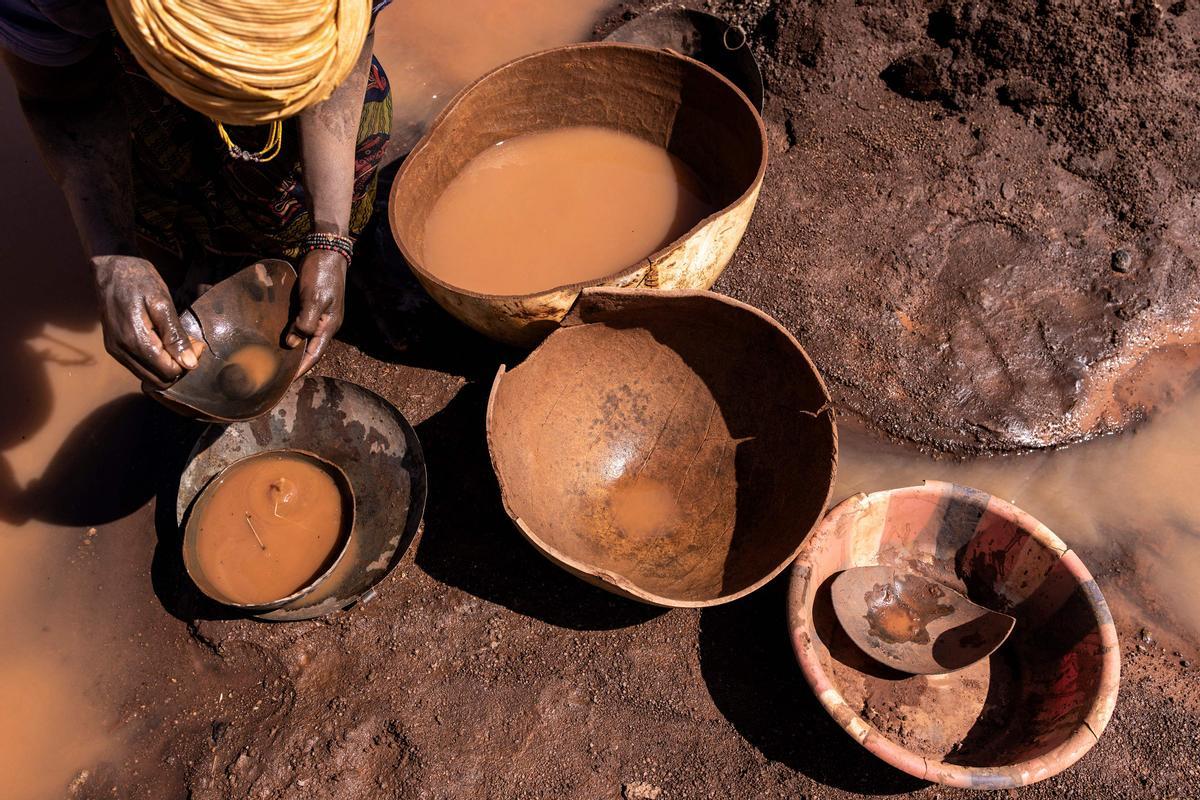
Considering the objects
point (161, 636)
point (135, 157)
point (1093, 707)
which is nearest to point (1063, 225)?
point (1093, 707)

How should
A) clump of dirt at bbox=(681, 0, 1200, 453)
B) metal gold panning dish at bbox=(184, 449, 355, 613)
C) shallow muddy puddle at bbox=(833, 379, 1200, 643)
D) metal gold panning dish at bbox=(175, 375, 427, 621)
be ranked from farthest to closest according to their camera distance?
clump of dirt at bbox=(681, 0, 1200, 453), shallow muddy puddle at bbox=(833, 379, 1200, 643), metal gold panning dish at bbox=(175, 375, 427, 621), metal gold panning dish at bbox=(184, 449, 355, 613)

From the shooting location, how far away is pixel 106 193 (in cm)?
247

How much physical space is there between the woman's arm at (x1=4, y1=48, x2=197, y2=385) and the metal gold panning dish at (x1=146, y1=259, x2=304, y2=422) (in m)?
0.21

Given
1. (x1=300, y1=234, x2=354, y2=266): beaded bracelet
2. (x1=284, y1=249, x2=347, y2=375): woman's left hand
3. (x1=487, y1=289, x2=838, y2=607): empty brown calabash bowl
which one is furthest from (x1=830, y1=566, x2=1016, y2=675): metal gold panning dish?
(x1=300, y1=234, x2=354, y2=266): beaded bracelet

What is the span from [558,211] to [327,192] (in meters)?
0.95

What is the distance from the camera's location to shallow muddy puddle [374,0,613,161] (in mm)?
4145

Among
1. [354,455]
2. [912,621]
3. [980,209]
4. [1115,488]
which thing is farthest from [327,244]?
[1115,488]

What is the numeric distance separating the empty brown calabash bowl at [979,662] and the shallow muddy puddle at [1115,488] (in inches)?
16.6

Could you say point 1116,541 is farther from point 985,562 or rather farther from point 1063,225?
point 1063,225

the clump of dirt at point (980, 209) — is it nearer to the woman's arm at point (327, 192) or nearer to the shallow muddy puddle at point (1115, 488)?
the shallow muddy puddle at point (1115, 488)

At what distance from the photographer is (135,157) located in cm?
278

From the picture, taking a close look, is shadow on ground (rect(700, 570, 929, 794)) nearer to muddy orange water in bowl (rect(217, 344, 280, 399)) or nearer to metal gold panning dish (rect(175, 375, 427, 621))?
metal gold panning dish (rect(175, 375, 427, 621))

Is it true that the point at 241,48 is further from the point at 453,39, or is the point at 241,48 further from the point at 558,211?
the point at 453,39

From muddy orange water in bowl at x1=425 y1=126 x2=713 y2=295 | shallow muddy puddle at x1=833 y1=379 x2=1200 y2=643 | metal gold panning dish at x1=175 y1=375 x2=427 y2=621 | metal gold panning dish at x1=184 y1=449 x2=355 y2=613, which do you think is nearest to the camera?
metal gold panning dish at x1=184 y1=449 x2=355 y2=613
